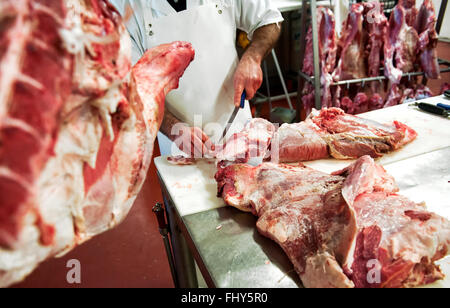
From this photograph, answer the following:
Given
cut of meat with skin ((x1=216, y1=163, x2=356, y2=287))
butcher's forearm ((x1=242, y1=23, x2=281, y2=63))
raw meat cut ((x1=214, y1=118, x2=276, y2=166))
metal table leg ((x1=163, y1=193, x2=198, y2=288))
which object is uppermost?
butcher's forearm ((x1=242, y1=23, x2=281, y2=63))

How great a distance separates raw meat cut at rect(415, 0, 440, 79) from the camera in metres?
3.50

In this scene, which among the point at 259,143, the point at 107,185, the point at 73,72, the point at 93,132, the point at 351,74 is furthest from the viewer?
the point at 351,74

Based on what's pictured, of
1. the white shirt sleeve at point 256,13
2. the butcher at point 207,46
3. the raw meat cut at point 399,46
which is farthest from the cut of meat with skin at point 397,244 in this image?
the raw meat cut at point 399,46

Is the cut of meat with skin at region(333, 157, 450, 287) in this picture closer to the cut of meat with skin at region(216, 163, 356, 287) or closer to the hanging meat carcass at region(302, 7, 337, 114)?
the cut of meat with skin at region(216, 163, 356, 287)

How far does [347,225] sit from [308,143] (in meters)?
0.77

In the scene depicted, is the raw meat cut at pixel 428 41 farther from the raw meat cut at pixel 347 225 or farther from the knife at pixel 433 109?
the raw meat cut at pixel 347 225

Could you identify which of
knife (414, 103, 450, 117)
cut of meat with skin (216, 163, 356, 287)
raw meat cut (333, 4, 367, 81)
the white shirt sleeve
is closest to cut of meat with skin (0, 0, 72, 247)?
cut of meat with skin (216, 163, 356, 287)

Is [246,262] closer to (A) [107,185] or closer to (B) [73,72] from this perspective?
(A) [107,185]

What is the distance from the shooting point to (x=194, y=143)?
5.97ft

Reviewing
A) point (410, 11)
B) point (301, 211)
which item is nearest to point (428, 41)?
point (410, 11)

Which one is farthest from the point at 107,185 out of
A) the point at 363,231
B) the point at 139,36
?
the point at 139,36

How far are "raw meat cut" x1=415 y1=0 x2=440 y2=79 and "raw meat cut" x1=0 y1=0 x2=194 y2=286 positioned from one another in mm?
3755

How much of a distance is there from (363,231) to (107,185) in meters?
0.87
